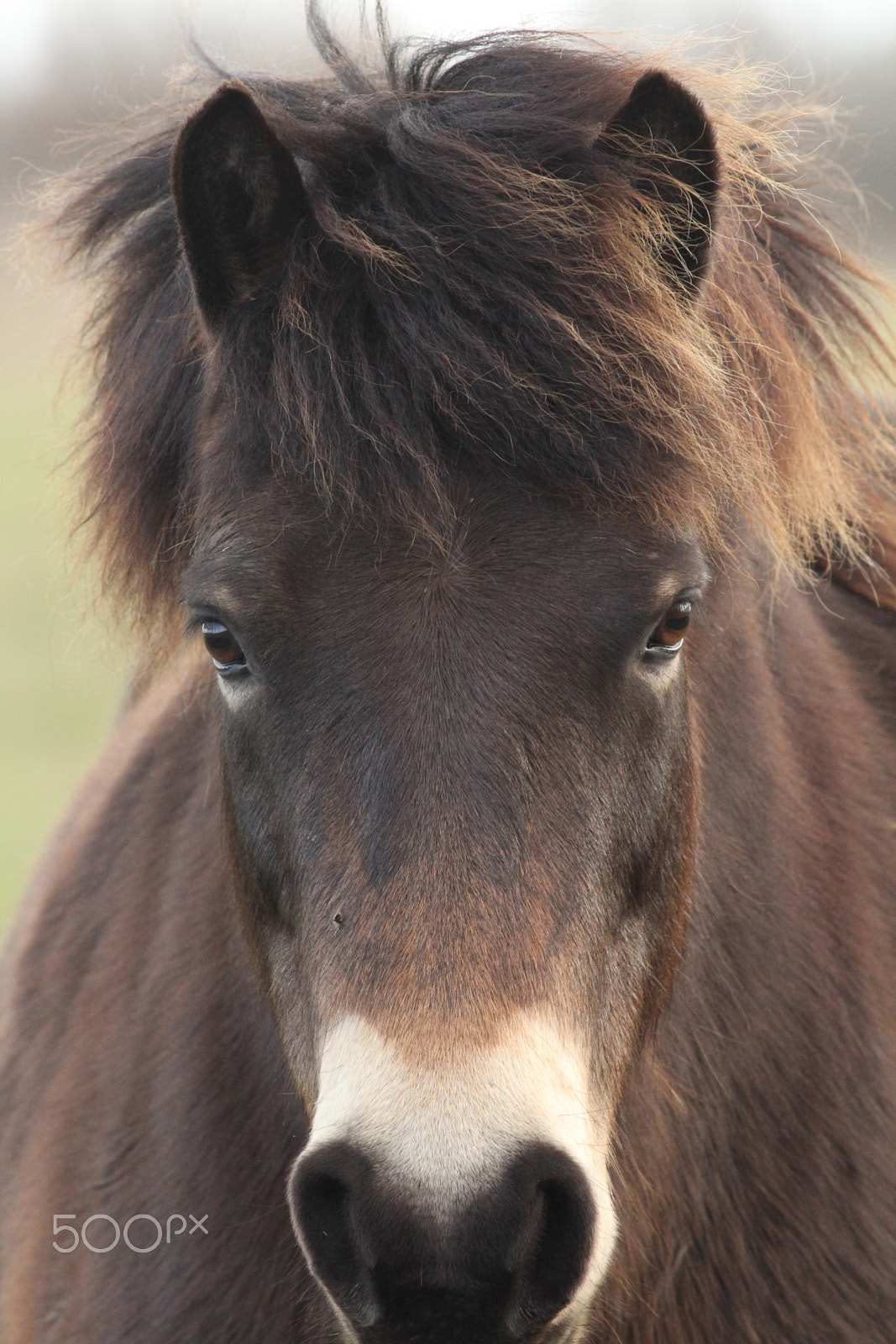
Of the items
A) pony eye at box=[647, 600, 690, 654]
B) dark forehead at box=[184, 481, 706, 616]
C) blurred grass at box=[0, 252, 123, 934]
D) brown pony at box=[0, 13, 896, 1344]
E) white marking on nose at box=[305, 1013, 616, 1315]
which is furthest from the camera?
blurred grass at box=[0, 252, 123, 934]

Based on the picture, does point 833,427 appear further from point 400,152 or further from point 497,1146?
point 497,1146

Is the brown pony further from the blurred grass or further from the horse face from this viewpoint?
the blurred grass

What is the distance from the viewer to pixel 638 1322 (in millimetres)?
2066

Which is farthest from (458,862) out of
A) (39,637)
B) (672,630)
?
(39,637)

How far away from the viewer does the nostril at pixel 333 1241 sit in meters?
1.39

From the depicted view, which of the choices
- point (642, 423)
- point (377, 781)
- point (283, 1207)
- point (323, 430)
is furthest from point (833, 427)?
point (283, 1207)

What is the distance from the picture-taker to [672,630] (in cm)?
184

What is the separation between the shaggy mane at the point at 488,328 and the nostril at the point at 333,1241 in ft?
2.85

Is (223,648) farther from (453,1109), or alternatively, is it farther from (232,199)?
(453,1109)

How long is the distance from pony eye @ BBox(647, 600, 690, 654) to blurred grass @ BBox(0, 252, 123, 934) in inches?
44.3

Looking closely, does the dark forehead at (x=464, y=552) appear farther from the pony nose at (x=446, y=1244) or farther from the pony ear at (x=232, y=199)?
the pony nose at (x=446, y=1244)

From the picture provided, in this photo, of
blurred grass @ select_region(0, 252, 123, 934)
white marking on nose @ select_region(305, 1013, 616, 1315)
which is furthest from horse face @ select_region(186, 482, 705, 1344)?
blurred grass @ select_region(0, 252, 123, 934)

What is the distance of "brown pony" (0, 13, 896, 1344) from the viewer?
149cm

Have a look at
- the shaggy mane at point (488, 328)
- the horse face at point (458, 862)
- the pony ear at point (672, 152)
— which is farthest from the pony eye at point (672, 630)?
the pony ear at point (672, 152)
